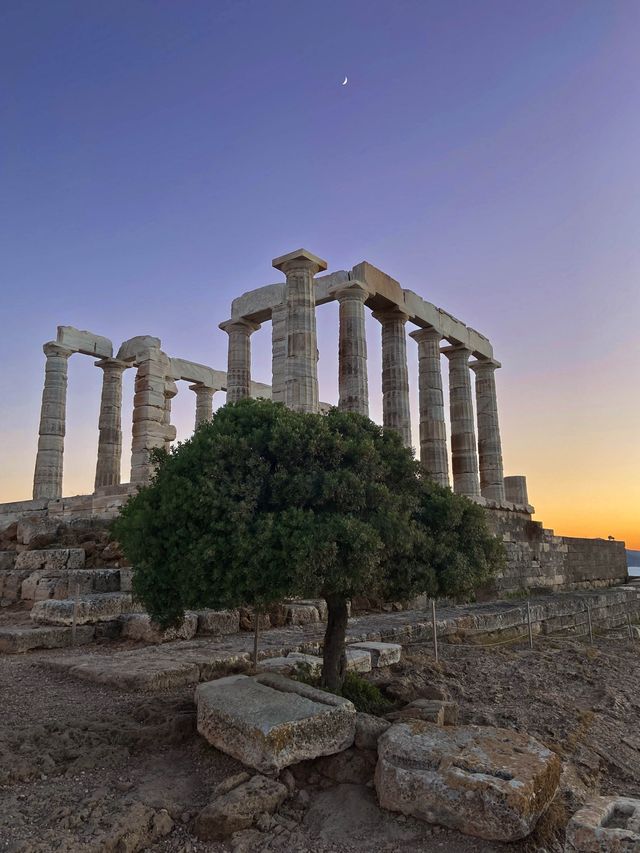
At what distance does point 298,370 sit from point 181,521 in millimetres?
13766

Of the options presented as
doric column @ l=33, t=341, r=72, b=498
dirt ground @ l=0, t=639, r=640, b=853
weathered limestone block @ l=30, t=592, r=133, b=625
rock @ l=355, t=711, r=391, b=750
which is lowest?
dirt ground @ l=0, t=639, r=640, b=853

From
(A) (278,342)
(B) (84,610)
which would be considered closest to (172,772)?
(B) (84,610)

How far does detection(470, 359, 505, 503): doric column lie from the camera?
28.0 m

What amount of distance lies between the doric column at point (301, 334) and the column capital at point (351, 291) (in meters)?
1.17

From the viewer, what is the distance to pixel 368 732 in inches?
205

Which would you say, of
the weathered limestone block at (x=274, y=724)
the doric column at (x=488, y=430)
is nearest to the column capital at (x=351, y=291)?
the doric column at (x=488, y=430)

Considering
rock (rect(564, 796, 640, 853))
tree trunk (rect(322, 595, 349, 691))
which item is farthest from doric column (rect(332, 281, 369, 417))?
rock (rect(564, 796, 640, 853))

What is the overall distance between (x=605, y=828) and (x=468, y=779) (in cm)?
85

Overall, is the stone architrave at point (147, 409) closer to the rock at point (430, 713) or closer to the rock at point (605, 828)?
the rock at point (430, 713)

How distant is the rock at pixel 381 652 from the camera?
9.38 meters

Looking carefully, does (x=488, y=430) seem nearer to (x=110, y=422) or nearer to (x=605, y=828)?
(x=110, y=422)

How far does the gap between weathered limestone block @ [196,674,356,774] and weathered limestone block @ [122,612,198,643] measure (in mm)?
4507

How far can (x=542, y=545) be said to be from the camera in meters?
23.3

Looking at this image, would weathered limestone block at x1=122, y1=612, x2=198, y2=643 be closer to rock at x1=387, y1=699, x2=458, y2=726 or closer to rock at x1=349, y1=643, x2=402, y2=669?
rock at x1=349, y1=643, x2=402, y2=669
